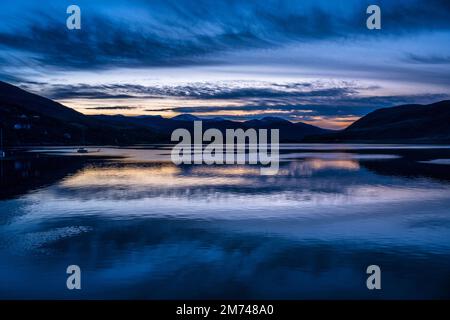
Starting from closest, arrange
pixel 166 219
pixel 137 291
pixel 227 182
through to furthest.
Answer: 1. pixel 137 291
2. pixel 166 219
3. pixel 227 182

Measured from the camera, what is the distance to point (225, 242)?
67.5 ft

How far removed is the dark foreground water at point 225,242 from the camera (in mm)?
14922

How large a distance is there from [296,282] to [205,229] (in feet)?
29.2

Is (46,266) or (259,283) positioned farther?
(46,266)

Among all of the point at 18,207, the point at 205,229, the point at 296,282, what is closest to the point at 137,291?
the point at 296,282

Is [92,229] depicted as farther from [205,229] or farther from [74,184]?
[74,184]

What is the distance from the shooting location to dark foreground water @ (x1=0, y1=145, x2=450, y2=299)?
1492cm

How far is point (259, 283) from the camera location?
1515 cm

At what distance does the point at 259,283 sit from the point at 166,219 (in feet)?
39.9
